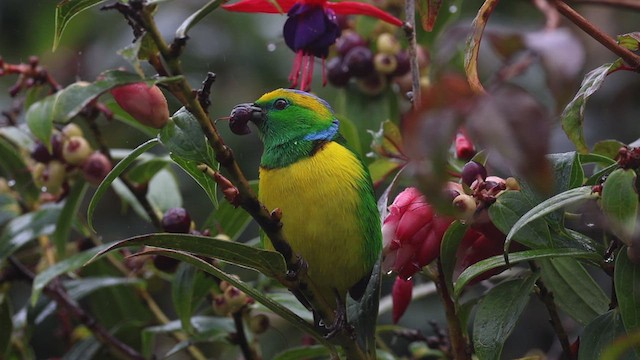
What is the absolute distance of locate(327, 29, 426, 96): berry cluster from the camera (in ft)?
5.14

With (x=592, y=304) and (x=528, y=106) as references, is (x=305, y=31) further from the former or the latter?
(x=528, y=106)

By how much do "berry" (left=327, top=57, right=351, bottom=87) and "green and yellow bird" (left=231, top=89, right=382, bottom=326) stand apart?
0.99 ft

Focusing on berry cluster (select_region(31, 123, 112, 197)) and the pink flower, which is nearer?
the pink flower

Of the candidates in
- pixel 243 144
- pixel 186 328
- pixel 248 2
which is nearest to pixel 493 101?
pixel 248 2

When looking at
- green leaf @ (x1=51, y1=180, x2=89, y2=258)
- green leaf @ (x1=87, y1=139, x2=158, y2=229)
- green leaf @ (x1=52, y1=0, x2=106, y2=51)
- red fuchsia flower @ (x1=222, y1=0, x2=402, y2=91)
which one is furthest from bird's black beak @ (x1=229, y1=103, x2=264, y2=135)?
green leaf @ (x1=51, y1=180, x2=89, y2=258)

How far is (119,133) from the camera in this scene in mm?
2516

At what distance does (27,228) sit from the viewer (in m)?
1.56

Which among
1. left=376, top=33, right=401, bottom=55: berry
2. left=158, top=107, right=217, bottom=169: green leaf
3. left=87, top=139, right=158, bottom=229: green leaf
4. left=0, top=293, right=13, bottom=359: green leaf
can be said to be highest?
left=158, top=107, right=217, bottom=169: green leaf

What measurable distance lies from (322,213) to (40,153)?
519 millimetres

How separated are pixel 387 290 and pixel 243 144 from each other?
0.60 metres

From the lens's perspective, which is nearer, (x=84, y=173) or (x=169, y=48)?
(x=169, y=48)

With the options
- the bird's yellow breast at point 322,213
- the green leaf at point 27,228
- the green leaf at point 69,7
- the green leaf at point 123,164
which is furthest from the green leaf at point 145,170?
the green leaf at point 69,7

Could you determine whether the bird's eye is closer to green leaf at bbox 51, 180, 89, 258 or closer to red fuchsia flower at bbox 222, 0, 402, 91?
red fuchsia flower at bbox 222, 0, 402, 91

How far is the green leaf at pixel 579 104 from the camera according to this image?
942 mm
